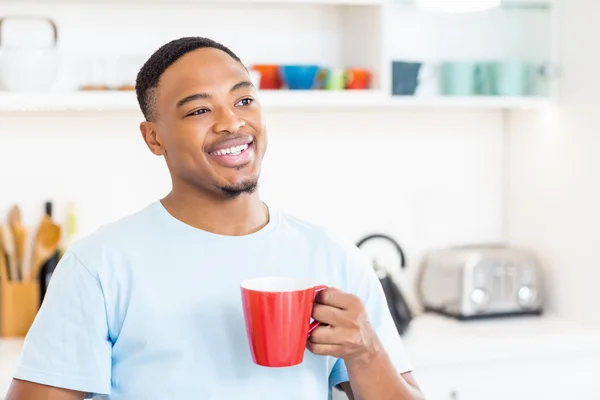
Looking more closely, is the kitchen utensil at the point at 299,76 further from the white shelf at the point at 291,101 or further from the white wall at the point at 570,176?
the white wall at the point at 570,176

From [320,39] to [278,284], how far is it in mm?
1702

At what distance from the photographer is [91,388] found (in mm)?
1173

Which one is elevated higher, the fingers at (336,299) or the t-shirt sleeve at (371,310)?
the fingers at (336,299)

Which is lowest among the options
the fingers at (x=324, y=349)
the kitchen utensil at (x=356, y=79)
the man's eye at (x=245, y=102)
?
the fingers at (x=324, y=349)

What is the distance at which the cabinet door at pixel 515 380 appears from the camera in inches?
92.8

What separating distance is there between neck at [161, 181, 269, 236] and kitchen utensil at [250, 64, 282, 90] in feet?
4.02

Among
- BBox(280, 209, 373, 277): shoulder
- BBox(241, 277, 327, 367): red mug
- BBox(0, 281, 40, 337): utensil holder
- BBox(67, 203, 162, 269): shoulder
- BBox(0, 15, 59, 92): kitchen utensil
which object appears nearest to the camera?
BBox(241, 277, 327, 367): red mug

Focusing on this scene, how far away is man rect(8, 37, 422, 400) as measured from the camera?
118 cm

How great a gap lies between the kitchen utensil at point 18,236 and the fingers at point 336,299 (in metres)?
1.56

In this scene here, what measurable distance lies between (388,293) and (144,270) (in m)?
1.40

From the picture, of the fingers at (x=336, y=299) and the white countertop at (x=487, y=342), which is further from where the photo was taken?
the white countertop at (x=487, y=342)

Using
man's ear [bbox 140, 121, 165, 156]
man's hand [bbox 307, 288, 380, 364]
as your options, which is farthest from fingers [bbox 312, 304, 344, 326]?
man's ear [bbox 140, 121, 165, 156]

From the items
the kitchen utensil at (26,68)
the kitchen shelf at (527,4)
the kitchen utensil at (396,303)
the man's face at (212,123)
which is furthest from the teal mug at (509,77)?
the man's face at (212,123)

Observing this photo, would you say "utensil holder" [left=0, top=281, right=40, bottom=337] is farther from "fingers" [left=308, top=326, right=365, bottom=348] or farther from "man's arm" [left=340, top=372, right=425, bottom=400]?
"fingers" [left=308, top=326, right=365, bottom=348]
